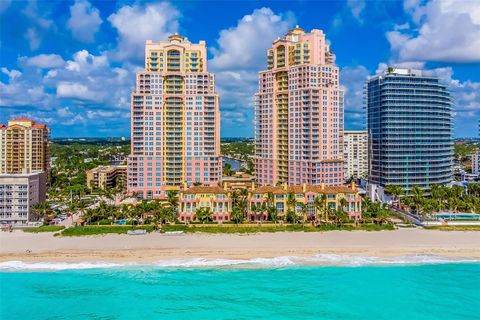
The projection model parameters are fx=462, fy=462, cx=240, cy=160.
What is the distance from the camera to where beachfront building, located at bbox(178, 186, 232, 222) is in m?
80.1

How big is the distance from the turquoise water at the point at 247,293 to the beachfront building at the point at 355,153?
7852 centimetres

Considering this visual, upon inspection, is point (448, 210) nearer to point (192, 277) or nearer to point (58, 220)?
point (192, 277)

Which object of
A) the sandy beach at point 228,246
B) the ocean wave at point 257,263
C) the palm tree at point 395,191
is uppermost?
the palm tree at point 395,191

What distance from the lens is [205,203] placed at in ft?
265

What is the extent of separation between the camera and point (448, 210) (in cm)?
9031

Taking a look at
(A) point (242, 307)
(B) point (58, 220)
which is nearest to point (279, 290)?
(A) point (242, 307)

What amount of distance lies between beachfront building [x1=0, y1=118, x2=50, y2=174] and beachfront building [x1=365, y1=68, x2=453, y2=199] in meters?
83.1

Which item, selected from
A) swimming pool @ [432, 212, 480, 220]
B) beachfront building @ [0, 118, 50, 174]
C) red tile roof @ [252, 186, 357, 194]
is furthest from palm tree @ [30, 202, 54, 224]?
swimming pool @ [432, 212, 480, 220]

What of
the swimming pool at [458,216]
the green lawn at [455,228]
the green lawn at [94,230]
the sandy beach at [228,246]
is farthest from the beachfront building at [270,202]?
the swimming pool at [458,216]

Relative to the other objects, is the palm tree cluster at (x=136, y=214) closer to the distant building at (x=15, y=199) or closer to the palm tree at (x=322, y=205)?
the distant building at (x=15, y=199)

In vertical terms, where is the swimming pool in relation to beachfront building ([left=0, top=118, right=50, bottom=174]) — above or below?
below

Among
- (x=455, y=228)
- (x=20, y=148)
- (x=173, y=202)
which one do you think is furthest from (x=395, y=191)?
(x=20, y=148)

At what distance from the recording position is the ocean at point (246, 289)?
47.4m

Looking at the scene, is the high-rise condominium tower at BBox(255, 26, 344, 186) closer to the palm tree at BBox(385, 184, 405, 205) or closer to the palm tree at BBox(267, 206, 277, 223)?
the palm tree at BBox(385, 184, 405, 205)
